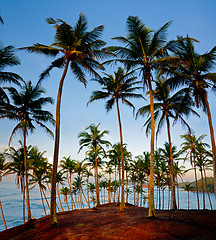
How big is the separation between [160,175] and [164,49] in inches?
1076

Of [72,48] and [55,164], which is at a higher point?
[72,48]

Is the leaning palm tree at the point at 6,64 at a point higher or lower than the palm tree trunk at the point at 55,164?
higher


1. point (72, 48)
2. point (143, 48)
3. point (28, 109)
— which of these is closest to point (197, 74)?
point (143, 48)

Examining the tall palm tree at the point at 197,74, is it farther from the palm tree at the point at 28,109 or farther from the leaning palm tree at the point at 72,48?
the palm tree at the point at 28,109

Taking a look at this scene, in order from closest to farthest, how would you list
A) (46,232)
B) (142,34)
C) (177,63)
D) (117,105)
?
(46,232), (177,63), (142,34), (117,105)

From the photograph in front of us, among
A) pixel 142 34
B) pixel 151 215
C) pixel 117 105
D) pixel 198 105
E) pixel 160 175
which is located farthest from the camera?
pixel 160 175

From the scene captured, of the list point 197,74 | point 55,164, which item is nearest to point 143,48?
point 197,74

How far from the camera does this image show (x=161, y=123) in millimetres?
17297

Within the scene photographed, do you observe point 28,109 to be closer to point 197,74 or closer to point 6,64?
point 6,64

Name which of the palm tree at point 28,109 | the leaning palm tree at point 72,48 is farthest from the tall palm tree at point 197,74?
the palm tree at point 28,109

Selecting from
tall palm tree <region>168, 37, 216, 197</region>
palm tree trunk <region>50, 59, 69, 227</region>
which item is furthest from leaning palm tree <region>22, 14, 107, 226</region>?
tall palm tree <region>168, 37, 216, 197</region>

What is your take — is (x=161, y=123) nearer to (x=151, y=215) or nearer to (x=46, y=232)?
(x=151, y=215)

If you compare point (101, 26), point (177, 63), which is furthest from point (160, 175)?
point (101, 26)

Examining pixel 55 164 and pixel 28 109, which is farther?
pixel 28 109
